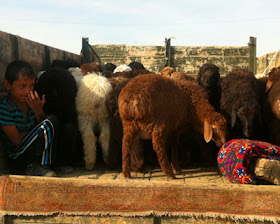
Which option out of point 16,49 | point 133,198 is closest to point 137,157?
point 133,198

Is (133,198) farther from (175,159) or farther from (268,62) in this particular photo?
(268,62)

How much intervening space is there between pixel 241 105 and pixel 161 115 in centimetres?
96

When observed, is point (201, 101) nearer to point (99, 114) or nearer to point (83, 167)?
point (99, 114)

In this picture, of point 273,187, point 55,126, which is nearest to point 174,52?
point 55,126

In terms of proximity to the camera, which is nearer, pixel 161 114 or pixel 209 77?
pixel 161 114

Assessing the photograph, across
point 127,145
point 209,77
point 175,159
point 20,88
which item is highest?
point 209,77

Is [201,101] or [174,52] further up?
[174,52]

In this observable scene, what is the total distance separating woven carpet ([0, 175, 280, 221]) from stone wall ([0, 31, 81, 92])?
1508mm

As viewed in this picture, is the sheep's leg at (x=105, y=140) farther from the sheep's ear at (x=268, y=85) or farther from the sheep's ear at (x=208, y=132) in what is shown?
the sheep's ear at (x=268, y=85)

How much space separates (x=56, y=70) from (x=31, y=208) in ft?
6.14

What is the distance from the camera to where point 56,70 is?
357 centimetres

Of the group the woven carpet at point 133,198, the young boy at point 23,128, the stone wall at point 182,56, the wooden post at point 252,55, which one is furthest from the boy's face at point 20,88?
the wooden post at point 252,55

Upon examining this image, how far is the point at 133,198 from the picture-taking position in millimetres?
2201

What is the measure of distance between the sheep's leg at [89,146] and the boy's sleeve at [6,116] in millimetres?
809
